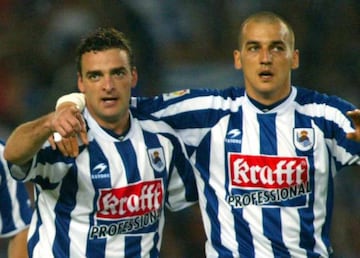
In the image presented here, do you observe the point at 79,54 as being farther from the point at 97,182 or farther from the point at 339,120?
the point at 339,120

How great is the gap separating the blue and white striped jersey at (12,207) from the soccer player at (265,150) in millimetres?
570

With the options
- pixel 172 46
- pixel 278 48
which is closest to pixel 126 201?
pixel 278 48

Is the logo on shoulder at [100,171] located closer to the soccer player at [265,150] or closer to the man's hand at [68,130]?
the man's hand at [68,130]

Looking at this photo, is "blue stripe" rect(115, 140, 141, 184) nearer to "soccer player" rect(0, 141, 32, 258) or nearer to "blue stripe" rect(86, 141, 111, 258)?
"blue stripe" rect(86, 141, 111, 258)

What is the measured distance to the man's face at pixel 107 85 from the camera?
446 cm

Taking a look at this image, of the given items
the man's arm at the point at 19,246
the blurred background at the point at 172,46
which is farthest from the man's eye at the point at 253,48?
the blurred background at the point at 172,46

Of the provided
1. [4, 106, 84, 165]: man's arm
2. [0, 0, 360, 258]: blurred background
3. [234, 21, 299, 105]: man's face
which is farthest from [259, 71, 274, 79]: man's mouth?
[0, 0, 360, 258]: blurred background

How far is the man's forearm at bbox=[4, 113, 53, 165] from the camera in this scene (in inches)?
159

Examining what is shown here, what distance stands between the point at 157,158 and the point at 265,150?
1.53 ft

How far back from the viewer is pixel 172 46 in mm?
6941

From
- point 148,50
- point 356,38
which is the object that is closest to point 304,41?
point 356,38

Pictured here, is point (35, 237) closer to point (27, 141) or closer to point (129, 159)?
point (129, 159)

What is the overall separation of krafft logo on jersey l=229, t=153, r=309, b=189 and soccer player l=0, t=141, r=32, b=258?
3.23 ft

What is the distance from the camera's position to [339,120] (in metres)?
4.53
